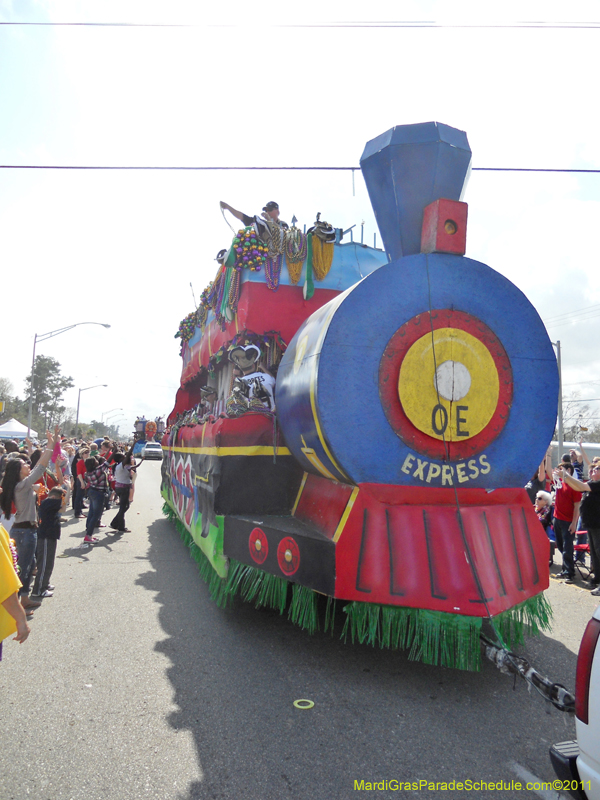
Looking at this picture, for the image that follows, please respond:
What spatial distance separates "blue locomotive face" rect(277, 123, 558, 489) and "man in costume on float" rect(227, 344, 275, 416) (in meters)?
0.78

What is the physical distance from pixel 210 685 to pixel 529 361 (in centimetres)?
316

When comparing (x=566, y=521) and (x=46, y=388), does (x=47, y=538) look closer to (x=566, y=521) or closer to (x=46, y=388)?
(x=566, y=521)

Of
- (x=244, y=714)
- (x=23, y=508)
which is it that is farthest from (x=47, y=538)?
(x=244, y=714)

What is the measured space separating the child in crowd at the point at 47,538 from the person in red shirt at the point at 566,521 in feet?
21.0

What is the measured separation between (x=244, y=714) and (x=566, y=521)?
5.98 meters

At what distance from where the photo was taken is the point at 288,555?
375cm

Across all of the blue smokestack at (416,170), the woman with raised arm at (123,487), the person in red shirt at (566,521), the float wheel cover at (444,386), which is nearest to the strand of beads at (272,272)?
the blue smokestack at (416,170)

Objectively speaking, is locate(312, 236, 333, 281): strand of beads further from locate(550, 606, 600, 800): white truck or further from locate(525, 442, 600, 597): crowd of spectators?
locate(550, 606, 600, 800): white truck

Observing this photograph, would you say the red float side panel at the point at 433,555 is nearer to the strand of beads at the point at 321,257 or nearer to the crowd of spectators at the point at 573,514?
the strand of beads at the point at 321,257

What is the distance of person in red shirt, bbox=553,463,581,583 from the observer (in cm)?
740

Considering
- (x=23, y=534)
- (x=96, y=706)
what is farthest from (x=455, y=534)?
(x=23, y=534)

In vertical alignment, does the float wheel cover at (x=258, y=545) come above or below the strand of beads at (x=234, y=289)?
below

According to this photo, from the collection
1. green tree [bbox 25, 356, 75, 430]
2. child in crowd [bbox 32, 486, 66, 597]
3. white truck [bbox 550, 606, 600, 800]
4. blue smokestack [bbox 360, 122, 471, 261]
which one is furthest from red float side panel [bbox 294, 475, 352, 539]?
green tree [bbox 25, 356, 75, 430]

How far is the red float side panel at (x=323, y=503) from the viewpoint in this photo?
12.2 ft
